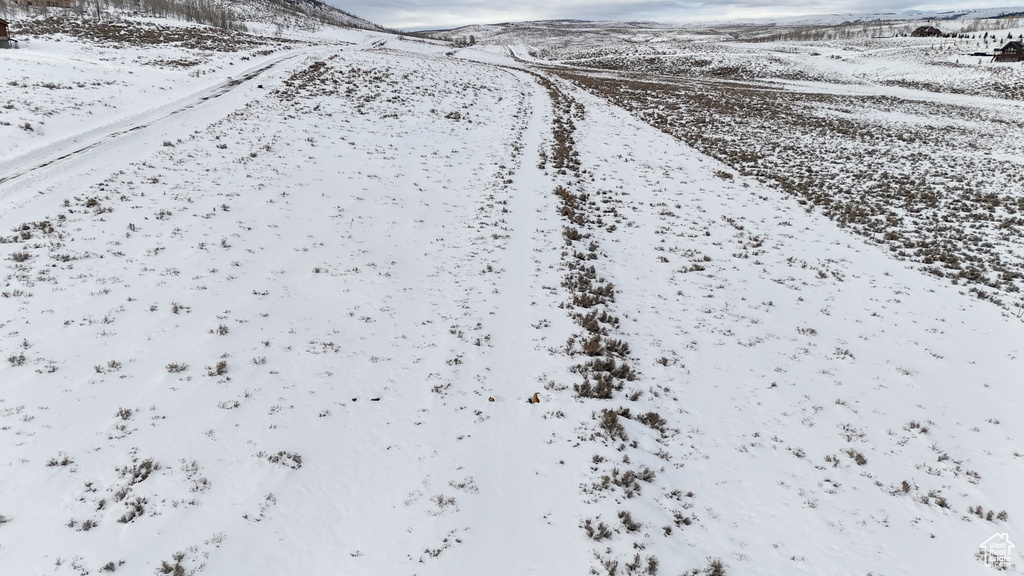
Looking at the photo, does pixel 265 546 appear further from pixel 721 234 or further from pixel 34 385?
pixel 721 234

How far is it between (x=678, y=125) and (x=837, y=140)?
33.7 ft

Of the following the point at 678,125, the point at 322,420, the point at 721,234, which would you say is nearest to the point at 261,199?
the point at 322,420

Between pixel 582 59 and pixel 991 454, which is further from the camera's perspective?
pixel 582 59

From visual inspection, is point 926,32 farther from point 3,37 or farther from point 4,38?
point 3,37

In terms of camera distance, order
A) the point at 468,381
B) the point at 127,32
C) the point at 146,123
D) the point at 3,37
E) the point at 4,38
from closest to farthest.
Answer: the point at 468,381 < the point at 146,123 < the point at 4,38 < the point at 3,37 < the point at 127,32

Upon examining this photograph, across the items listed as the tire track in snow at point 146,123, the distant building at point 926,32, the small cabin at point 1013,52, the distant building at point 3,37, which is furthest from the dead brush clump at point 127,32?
the distant building at point 926,32

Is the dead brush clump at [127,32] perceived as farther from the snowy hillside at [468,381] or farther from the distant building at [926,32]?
the distant building at [926,32]

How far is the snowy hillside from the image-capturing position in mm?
→ 5449

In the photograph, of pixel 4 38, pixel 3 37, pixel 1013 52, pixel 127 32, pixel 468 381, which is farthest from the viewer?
pixel 1013 52

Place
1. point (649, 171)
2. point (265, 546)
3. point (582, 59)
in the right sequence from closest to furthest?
1. point (265, 546)
2. point (649, 171)
3. point (582, 59)

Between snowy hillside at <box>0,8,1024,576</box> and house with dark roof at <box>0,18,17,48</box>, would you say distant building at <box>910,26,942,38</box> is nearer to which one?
snowy hillside at <box>0,8,1024,576</box>

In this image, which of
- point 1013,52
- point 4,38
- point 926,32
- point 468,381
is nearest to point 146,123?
point 468,381

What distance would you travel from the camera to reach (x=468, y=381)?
805 cm

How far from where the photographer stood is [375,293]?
10.5 m
